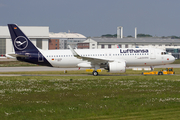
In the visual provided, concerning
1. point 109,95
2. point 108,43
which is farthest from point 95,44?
point 109,95

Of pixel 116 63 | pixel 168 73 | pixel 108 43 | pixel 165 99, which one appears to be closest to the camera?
pixel 165 99

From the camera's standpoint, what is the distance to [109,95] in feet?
64.1

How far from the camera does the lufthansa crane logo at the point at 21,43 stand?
3856 centimetres

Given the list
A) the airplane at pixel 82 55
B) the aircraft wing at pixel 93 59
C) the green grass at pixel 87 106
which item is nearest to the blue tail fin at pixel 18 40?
the airplane at pixel 82 55

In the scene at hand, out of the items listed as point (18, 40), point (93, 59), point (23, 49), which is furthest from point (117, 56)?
point (18, 40)

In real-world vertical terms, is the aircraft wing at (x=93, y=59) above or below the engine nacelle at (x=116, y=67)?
above

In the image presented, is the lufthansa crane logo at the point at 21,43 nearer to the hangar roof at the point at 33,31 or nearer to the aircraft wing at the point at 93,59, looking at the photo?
the aircraft wing at the point at 93,59

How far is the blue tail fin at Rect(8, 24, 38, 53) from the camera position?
3835cm

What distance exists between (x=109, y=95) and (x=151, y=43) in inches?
4646

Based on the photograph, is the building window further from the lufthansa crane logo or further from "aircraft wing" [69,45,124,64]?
"aircraft wing" [69,45,124,64]

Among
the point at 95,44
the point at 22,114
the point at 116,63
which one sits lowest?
the point at 22,114

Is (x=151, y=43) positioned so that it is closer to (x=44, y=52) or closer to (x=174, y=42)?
(x=174, y=42)

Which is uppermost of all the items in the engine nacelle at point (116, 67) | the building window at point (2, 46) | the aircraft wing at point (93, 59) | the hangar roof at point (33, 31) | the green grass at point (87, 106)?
the hangar roof at point (33, 31)

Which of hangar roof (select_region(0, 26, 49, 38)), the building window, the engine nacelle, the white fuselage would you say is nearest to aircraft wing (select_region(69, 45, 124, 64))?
the white fuselage
